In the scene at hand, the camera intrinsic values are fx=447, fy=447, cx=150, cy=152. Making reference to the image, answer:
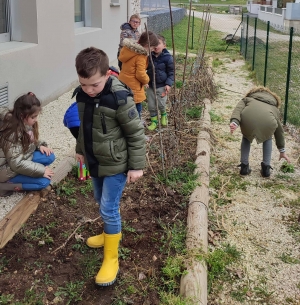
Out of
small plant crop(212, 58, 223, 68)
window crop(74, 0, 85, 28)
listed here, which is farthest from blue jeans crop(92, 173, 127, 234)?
small plant crop(212, 58, 223, 68)

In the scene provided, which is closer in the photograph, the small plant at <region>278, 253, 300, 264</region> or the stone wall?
the small plant at <region>278, 253, 300, 264</region>

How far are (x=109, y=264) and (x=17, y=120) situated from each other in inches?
55.0

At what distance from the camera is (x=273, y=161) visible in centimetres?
551

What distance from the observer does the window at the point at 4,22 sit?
243 inches

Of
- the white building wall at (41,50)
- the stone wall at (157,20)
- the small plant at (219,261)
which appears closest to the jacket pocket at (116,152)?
the small plant at (219,261)

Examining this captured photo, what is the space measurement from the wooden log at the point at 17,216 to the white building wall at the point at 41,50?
7.49 ft

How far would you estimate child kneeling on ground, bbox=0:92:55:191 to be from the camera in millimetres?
3531

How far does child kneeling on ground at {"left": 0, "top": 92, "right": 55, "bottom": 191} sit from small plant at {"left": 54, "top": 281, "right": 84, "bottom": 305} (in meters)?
1.23

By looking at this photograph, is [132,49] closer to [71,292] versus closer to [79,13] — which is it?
[71,292]

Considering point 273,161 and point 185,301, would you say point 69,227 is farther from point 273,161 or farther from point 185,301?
point 273,161

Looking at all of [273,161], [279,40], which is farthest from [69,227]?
[279,40]

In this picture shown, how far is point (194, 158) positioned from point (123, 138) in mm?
2475

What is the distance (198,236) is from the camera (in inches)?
135

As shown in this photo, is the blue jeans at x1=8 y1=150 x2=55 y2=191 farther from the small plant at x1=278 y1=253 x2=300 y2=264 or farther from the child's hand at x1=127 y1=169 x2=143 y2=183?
the small plant at x1=278 y1=253 x2=300 y2=264
